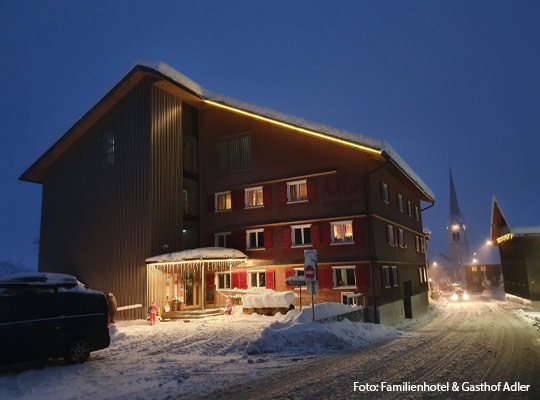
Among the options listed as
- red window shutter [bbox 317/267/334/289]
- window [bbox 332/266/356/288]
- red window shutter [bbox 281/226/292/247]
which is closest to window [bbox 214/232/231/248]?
red window shutter [bbox 281/226/292/247]

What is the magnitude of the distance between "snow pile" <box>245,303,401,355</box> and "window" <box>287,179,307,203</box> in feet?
31.3

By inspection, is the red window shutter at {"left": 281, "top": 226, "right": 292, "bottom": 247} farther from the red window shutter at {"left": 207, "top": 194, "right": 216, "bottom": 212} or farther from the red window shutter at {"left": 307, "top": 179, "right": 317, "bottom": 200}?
the red window shutter at {"left": 207, "top": 194, "right": 216, "bottom": 212}

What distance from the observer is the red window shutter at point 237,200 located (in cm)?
2786

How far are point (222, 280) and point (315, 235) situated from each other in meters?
7.12

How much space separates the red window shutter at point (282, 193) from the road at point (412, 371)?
12.5m

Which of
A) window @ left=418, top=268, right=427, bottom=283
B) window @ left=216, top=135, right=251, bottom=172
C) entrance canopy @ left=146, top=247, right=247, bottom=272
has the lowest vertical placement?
window @ left=418, top=268, right=427, bottom=283

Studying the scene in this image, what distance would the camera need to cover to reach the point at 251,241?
2733cm

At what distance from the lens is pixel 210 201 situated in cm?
2905

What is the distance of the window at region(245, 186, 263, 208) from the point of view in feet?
90.3

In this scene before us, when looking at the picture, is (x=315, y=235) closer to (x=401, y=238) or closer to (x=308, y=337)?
(x=401, y=238)

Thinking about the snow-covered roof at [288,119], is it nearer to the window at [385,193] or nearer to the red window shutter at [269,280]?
the window at [385,193]

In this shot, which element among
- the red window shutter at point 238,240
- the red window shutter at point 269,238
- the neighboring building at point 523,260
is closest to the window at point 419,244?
the neighboring building at point 523,260

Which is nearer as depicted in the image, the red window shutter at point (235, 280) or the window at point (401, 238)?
the red window shutter at point (235, 280)

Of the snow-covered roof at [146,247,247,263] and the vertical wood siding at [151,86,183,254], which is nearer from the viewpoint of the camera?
the snow-covered roof at [146,247,247,263]
